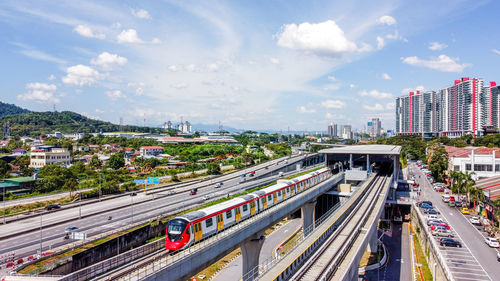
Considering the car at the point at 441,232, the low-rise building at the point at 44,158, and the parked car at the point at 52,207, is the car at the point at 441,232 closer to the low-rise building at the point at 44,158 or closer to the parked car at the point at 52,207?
the parked car at the point at 52,207

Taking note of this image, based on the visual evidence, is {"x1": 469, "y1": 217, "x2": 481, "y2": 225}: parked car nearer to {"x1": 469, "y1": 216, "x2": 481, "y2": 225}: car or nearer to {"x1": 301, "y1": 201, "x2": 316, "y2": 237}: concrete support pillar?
{"x1": 469, "y1": 216, "x2": 481, "y2": 225}: car

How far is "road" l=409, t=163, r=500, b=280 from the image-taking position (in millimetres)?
24594

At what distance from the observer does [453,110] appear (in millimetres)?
132500

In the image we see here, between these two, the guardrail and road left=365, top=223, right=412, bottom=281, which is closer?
the guardrail

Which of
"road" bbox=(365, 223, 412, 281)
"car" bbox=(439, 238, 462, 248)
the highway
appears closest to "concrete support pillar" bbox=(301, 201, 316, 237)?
"road" bbox=(365, 223, 412, 281)

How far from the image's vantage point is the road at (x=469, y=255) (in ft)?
80.7

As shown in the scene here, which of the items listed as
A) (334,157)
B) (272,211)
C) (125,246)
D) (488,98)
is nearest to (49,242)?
(125,246)

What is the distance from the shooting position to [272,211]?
28109mm

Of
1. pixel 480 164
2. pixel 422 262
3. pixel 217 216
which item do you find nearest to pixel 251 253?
pixel 217 216

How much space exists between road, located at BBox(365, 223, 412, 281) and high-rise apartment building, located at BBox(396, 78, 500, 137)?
10153cm

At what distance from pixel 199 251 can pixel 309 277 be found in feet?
20.5

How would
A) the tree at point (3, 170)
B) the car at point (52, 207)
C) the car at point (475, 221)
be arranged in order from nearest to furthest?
the car at point (52, 207)
the car at point (475, 221)
the tree at point (3, 170)

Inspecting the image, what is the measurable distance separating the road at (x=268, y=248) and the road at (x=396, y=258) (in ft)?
35.7

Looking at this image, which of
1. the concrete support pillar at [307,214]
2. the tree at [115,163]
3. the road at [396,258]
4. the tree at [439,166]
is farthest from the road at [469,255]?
the tree at [115,163]
